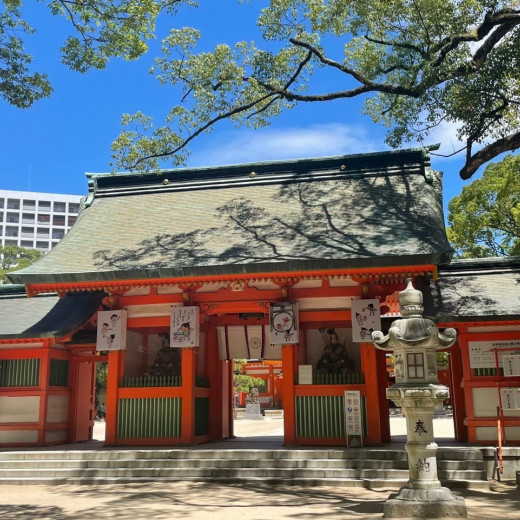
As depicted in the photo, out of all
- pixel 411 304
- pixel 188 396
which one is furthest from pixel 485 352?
pixel 188 396

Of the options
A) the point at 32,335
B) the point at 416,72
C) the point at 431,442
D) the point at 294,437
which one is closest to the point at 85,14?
the point at 416,72

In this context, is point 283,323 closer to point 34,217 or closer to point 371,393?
point 371,393

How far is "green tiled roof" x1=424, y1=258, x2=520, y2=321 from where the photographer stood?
11.7 metres

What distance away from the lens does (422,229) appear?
12.7 meters

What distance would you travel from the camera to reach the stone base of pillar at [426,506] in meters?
6.96

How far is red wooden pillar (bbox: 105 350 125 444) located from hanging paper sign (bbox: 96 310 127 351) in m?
0.20

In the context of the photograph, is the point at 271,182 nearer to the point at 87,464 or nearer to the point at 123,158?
the point at 123,158

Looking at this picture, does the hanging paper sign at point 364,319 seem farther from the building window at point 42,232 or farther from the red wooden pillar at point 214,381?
the building window at point 42,232

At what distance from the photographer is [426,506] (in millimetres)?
7016

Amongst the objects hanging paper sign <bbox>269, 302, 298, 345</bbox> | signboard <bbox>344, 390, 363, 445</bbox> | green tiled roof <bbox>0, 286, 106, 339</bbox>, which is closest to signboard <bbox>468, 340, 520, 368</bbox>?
signboard <bbox>344, 390, 363, 445</bbox>

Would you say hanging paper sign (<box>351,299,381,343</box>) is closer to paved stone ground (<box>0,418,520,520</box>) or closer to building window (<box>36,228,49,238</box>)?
paved stone ground (<box>0,418,520,520</box>)

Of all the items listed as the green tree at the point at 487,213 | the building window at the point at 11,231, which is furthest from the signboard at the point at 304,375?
the building window at the point at 11,231

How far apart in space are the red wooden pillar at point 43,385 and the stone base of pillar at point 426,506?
9280mm

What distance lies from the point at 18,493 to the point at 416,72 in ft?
34.1
